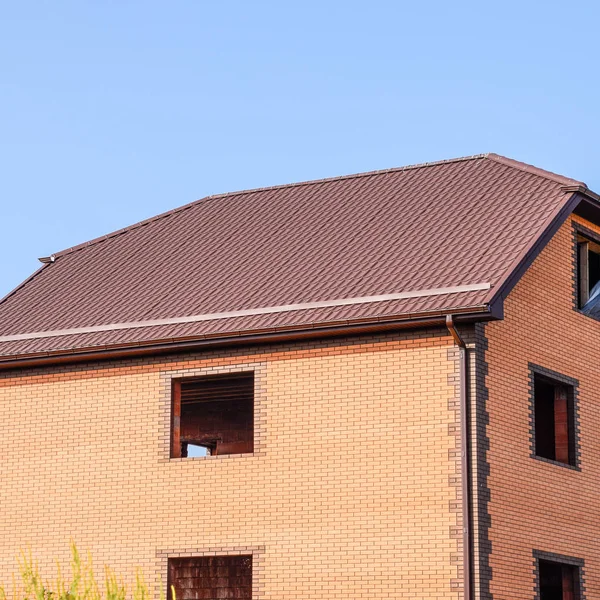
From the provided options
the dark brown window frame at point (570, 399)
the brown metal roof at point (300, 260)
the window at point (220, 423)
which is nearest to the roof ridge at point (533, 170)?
the brown metal roof at point (300, 260)

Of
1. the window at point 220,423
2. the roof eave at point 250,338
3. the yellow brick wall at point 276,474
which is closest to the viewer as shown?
the roof eave at point 250,338

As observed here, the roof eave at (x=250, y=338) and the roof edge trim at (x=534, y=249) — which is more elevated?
the roof edge trim at (x=534, y=249)

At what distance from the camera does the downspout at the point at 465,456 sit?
16.3 metres

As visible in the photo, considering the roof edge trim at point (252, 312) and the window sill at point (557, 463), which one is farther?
the window sill at point (557, 463)

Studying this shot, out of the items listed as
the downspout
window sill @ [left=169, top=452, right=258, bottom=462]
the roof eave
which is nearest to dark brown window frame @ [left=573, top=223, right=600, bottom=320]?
the downspout

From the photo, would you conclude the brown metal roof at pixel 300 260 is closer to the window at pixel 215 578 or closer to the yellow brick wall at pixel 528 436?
the yellow brick wall at pixel 528 436

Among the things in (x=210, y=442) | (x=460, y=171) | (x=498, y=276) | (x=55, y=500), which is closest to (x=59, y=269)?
(x=210, y=442)

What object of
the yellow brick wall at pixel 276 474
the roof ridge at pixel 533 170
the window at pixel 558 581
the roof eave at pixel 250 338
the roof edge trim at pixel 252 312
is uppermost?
the roof ridge at pixel 533 170

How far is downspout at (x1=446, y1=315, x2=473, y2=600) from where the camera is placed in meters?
16.3

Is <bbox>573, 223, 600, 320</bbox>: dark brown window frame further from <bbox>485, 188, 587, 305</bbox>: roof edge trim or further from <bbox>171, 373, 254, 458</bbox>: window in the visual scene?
<bbox>171, 373, 254, 458</bbox>: window

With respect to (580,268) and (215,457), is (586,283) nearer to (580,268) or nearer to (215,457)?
(580,268)

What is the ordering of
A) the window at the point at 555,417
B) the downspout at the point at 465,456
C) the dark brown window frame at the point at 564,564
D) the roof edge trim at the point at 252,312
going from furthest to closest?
the window at the point at 555,417 < the dark brown window frame at the point at 564,564 < the roof edge trim at the point at 252,312 < the downspout at the point at 465,456

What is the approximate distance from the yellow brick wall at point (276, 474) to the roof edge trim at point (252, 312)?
2.17 ft

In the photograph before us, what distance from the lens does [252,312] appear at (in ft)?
62.5
